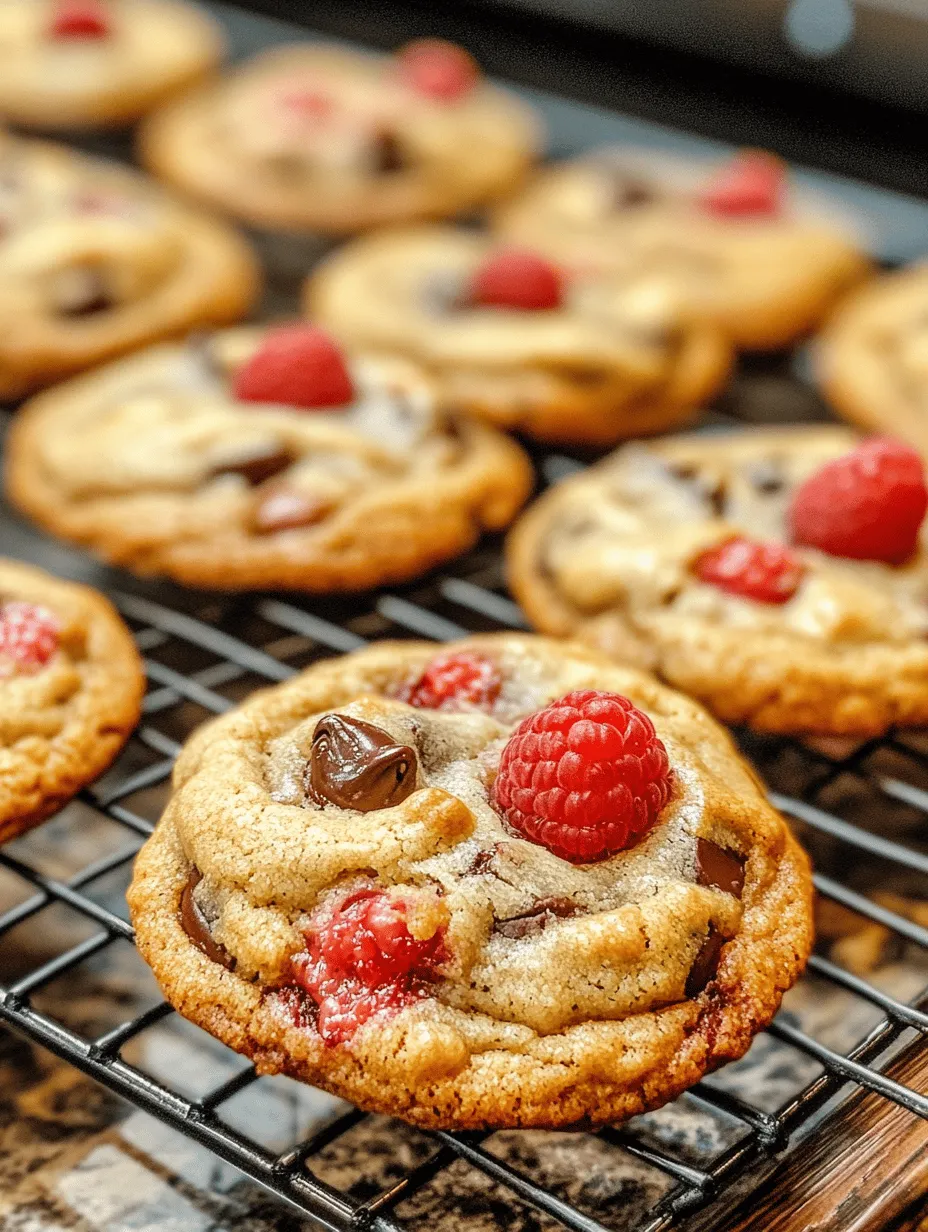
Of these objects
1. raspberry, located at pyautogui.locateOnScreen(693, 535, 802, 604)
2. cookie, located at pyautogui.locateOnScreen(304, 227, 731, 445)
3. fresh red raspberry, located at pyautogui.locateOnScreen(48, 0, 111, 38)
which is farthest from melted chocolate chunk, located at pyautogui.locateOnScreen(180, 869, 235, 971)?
fresh red raspberry, located at pyautogui.locateOnScreen(48, 0, 111, 38)

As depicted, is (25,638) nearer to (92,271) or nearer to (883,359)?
(92,271)

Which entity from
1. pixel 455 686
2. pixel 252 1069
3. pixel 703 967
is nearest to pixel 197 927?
pixel 252 1069

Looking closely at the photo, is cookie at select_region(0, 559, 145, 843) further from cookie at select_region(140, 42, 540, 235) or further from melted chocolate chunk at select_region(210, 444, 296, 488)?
cookie at select_region(140, 42, 540, 235)

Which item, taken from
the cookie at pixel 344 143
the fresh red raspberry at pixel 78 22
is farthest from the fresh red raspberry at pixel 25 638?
the fresh red raspberry at pixel 78 22

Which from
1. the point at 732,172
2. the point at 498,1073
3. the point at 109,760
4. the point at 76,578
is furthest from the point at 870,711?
the point at 732,172

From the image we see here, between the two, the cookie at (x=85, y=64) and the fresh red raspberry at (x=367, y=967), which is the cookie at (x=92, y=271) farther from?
the fresh red raspberry at (x=367, y=967)

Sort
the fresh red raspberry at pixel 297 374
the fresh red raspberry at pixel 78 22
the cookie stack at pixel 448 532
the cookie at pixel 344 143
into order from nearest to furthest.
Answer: the cookie stack at pixel 448 532 → the fresh red raspberry at pixel 297 374 → the cookie at pixel 344 143 → the fresh red raspberry at pixel 78 22
